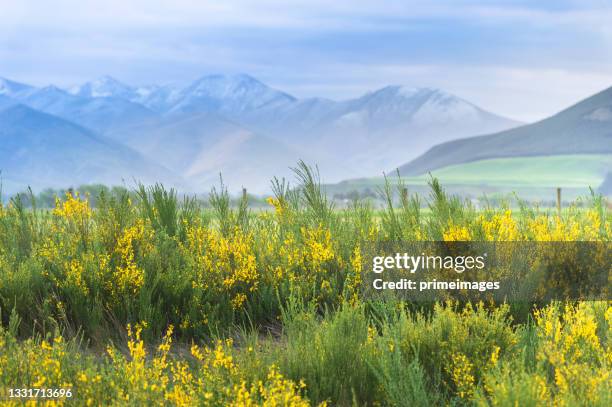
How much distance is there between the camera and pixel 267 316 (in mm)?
6742

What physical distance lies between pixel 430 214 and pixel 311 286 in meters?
2.03

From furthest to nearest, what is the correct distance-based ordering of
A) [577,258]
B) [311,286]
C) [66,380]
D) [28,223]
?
[28,223], [577,258], [311,286], [66,380]

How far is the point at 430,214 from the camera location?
325 inches

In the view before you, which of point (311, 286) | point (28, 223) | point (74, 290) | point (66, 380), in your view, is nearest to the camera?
point (66, 380)

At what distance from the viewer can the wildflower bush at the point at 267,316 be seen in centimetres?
434

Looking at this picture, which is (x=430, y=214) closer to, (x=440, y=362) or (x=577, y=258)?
(x=577, y=258)

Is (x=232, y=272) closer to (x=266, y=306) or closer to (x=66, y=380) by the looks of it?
(x=266, y=306)

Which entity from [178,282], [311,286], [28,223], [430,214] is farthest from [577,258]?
[28,223]

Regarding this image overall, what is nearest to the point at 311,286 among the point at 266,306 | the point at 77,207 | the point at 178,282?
the point at 266,306

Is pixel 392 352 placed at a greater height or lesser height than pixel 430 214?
lesser

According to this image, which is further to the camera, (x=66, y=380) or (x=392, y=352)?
(x=392, y=352)

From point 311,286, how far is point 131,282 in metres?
1.57

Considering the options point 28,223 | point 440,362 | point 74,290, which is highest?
point 28,223

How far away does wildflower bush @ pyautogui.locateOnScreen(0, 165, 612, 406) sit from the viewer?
4340 millimetres
